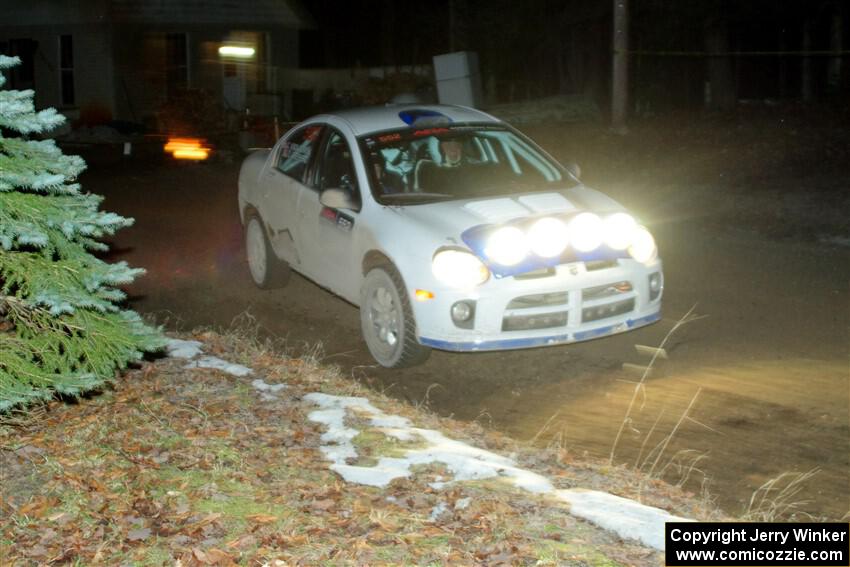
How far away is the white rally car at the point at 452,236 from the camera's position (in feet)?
25.7

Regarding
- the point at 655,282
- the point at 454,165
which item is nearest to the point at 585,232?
the point at 655,282

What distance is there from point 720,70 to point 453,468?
17199mm

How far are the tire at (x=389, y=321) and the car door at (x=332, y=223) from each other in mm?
359

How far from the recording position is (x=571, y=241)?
802 cm

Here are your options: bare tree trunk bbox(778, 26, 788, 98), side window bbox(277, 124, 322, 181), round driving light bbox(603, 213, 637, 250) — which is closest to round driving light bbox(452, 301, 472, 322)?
round driving light bbox(603, 213, 637, 250)

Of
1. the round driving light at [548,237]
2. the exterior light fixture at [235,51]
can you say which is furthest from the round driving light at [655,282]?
the exterior light fixture at [235,51]

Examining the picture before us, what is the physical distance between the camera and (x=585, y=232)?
8.15m

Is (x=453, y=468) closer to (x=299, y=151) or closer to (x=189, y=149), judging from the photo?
(x=299, y=151)

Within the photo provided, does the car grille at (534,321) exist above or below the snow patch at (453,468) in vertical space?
above

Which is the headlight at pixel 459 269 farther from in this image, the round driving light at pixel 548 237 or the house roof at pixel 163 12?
the house roof at pixel 163 12

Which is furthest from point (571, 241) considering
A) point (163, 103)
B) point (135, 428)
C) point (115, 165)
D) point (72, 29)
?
point (72, 29)

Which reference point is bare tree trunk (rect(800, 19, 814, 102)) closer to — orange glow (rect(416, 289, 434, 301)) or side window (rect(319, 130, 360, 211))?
side window (rect(319, 130, 360, 211))

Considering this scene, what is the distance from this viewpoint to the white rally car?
7820 millimetres

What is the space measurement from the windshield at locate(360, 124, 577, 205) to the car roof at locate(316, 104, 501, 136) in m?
0.11
